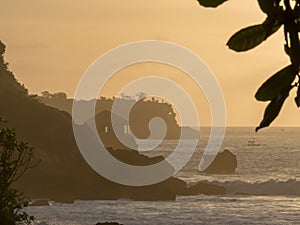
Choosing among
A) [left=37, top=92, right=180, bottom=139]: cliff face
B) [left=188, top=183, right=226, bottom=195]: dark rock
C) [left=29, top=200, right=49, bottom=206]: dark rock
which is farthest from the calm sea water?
[left=37, top=92, right=180, bottom=139]: cliff face

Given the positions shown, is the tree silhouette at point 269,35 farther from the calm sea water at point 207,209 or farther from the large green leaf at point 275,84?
the calm sea water at point 207,209

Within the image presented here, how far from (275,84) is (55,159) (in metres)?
68.5

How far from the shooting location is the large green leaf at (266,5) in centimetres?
106

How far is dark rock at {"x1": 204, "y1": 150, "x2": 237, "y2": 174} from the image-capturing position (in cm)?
9500

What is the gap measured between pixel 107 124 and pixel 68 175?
45.3 metres

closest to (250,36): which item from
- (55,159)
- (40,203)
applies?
(40,203)

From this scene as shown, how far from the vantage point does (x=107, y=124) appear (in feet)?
372

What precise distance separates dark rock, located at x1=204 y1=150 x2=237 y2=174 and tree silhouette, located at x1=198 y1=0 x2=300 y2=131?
9318 centimetres

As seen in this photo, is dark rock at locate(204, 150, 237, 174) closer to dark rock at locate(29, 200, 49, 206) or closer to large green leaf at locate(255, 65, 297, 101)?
dark rock at locate(29, 200, 49, 206)

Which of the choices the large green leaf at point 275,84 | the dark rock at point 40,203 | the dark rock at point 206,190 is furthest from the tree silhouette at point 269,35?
the dark rock at point 206,190

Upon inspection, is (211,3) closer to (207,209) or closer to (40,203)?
(207,209)

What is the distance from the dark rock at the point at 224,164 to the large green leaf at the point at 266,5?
306 ft

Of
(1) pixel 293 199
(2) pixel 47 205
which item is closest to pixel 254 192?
(1) pixel 293 199

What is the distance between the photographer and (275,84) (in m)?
1.14
